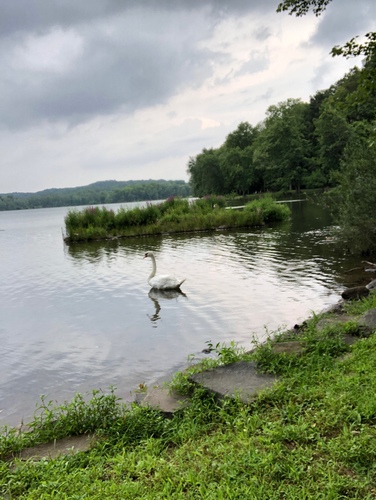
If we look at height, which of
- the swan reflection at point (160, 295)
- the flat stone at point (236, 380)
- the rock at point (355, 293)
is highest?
the flat stone at point (236, 380)

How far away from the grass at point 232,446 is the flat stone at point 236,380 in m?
0.15

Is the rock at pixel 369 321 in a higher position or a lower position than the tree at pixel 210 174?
lower

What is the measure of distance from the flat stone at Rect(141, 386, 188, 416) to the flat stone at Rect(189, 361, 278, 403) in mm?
316

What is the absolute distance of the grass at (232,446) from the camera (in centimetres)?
318

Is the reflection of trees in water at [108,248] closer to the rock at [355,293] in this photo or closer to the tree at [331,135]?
the rock at [355,293]

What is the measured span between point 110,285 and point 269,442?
12827 millimetres

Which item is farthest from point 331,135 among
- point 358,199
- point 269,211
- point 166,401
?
point 166,401

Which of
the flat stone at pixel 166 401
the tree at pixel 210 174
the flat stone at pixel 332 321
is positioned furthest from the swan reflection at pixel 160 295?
the tree at pixel 210 174

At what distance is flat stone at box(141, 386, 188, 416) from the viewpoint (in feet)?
16.2

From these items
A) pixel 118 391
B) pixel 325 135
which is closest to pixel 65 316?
pixel 118 391

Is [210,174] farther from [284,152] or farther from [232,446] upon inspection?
[232,446]

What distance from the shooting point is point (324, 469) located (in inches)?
127

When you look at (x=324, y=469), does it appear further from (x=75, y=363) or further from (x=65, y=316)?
(x=65, y=316)

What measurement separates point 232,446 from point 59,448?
206cm
